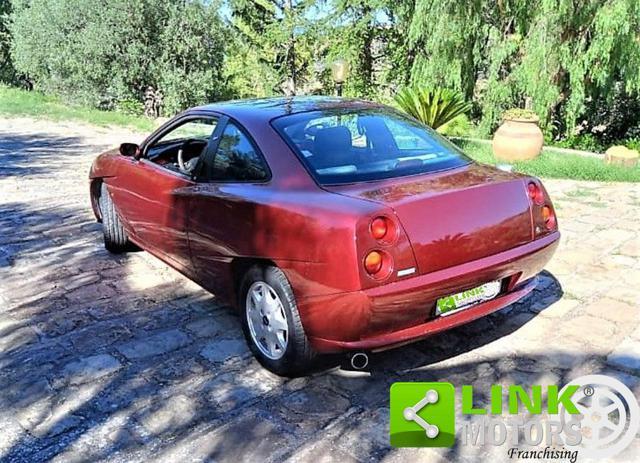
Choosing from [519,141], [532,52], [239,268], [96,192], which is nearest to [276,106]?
[239,268]

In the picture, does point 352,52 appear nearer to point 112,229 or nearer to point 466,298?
point 112,229

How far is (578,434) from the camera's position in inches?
100

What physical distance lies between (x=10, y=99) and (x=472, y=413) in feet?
63.4

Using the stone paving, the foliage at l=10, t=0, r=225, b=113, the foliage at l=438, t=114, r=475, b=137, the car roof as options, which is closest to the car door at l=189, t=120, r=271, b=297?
the car roof

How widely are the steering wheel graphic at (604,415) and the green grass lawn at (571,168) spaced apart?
537 cm

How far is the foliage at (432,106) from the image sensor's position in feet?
34.7

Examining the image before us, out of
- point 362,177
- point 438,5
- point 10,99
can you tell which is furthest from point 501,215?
point 10,99

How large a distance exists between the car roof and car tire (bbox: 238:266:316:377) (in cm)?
97

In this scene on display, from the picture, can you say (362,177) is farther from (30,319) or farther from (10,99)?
(10,99)

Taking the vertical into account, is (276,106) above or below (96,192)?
above

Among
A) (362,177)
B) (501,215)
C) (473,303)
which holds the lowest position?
(473,303)

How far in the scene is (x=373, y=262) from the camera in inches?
102

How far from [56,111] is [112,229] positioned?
13.2m

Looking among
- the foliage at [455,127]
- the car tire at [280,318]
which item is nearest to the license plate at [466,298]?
the car tire at [280,318]
